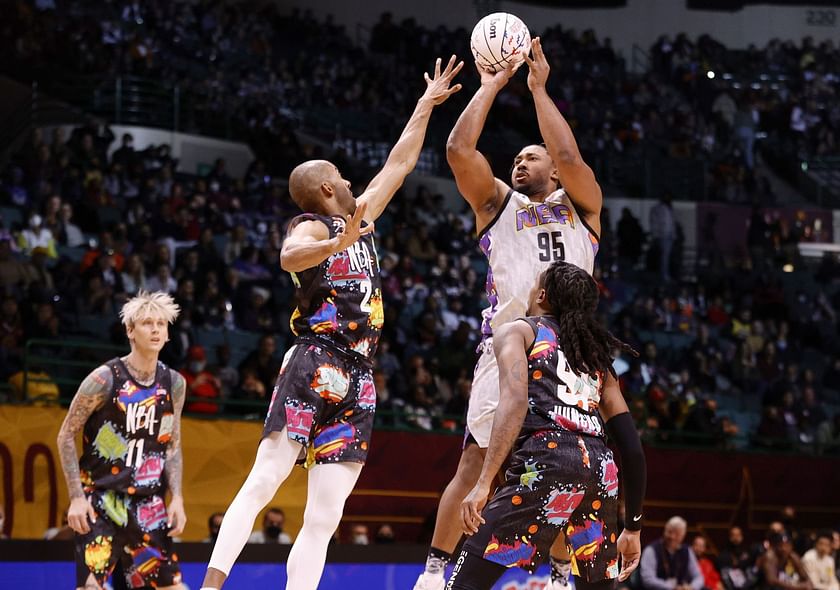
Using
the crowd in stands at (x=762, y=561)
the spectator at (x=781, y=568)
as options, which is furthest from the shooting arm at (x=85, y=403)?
the spectator at (x=781, y=568)

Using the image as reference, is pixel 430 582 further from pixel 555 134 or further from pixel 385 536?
pixel 385 536

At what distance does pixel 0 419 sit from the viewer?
448 inches

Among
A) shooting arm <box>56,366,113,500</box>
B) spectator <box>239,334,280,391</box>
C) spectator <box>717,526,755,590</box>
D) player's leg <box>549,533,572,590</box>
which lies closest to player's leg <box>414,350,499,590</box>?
player's leg <box>549,533,572,590</box>

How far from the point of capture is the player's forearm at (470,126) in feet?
20.4

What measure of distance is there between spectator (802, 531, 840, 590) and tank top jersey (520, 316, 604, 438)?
1021cm

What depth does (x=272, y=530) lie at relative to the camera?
12.2 m

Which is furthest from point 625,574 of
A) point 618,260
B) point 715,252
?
point 715,252

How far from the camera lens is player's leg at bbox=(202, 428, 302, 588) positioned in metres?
5.64

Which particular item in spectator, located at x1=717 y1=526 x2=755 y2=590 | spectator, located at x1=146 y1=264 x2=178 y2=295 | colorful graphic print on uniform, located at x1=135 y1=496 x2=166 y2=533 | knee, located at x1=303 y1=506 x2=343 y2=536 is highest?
spectator, located at x1=146 y1=264 x2=178 y2=295

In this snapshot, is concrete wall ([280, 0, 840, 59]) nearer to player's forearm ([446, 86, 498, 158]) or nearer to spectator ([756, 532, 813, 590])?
spectator ([756, 532, 813, 590])

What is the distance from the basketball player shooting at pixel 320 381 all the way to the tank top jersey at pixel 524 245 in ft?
1.99

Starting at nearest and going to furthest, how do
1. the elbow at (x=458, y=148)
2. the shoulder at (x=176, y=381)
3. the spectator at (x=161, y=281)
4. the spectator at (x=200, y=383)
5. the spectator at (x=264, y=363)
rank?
1. the elbow at (x=458, y=148)
2. the shoulder at (x=176, y=381)
3. the spectator at (x=200, y=383)
4. the spectator at (x=264, y=363)
5. the spectator at (x=161, y=281)

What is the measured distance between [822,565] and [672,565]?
2.61 meters

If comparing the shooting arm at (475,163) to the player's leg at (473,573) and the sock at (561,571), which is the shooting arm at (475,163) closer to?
the sock at (561,571)
